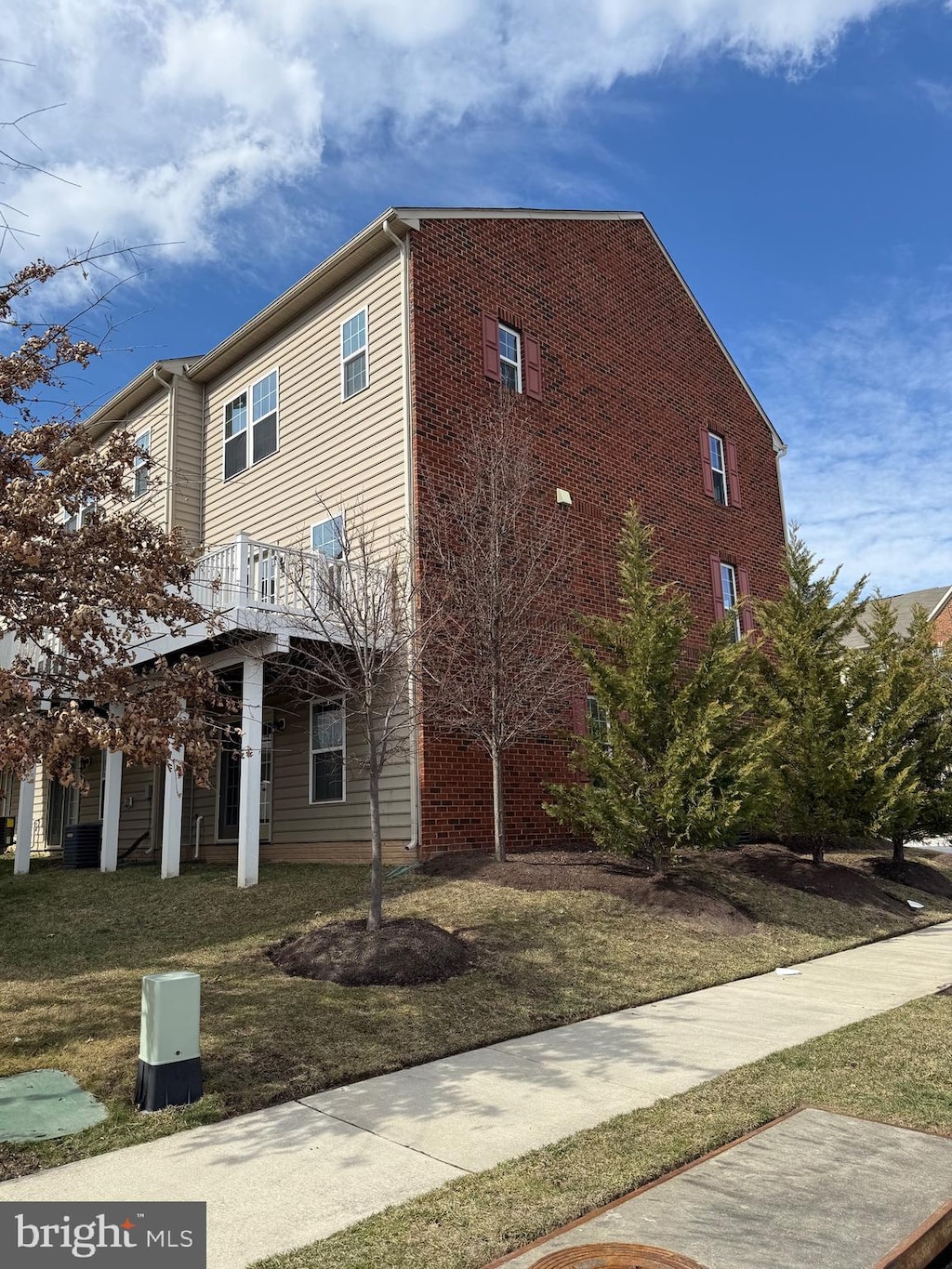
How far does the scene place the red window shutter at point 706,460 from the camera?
759 inches

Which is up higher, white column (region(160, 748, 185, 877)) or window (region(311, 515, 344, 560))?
window (region(311, 515, 344, 560))

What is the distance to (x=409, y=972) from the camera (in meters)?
7.46

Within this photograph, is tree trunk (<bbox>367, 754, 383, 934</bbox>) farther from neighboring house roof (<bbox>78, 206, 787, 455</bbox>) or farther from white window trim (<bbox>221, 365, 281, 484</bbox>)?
white window trim (<bbox>221, 365, 281, 484</bbox>)

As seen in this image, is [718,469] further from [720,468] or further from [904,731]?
[904,731]

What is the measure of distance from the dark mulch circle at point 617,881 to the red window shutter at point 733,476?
10.4 metres

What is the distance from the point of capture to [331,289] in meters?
15.7

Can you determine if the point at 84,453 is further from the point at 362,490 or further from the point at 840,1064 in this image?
the point at 362,490

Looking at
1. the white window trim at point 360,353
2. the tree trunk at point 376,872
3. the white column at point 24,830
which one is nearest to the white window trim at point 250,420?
the white window trim at point 360,353

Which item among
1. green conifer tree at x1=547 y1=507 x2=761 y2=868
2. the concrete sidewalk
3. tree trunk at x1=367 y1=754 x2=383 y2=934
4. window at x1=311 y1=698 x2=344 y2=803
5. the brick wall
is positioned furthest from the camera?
window at x1=311 y1=698 x2=344 y2=803

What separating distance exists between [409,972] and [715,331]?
1735 centimetres

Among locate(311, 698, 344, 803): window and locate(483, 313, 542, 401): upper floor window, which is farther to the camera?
locate(483, 313, 542, 401): upper floor window

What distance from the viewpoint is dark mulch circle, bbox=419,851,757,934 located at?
10164mm

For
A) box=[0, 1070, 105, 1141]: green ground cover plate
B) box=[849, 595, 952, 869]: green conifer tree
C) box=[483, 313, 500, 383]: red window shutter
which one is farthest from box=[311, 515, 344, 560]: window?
box=[0, 1070, 105, 1141]: green ground cover plate

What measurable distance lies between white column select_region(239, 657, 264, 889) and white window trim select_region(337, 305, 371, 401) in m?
5.01
